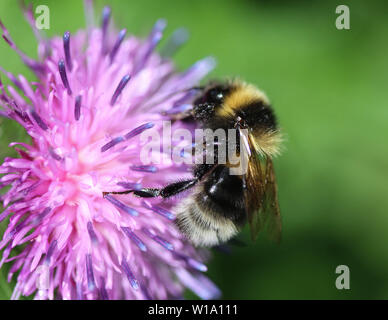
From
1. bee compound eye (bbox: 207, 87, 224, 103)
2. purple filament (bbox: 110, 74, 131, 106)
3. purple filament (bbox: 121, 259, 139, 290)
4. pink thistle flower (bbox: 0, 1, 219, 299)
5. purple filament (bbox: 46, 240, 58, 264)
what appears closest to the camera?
purple filament (bbox: 46, 240, 58, 264)

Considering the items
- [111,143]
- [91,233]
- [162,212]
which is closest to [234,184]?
[162,212]

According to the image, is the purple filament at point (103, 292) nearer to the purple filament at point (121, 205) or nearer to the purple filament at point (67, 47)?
the purple filament at point (121, 205)

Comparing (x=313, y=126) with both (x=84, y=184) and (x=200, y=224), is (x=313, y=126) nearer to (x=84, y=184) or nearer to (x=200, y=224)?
(x=200, y=224)

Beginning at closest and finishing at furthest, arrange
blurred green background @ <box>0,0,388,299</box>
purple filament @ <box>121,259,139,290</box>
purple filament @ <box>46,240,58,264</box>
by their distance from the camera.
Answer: purple filament @ <box>46,240,58,264</box>
purple filament @ <box>121,259,139,290</box>
blurred green background @ <box>0,0,388,299</box>

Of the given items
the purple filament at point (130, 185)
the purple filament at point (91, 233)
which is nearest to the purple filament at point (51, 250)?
the purple filament at point (91, 233)

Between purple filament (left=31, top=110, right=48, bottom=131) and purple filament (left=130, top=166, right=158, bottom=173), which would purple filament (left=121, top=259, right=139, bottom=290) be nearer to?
purple filament (left=130, top=166, right=158, bottom=173)

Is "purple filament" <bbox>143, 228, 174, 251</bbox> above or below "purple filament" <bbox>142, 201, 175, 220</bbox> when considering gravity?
below

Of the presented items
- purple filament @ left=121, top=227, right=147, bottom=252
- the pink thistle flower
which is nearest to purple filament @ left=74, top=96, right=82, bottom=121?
the pink thistle flower
